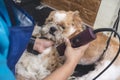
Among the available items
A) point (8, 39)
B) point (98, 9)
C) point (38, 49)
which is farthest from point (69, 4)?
point (8, 39)

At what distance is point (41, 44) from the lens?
1154mm

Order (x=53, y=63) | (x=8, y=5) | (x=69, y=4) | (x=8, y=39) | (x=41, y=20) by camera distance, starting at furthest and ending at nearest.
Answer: (x=69, y=4)
(x=41, y=20)
(x=53, y=63)
(x=8, y=5)
(x=8, y=39)

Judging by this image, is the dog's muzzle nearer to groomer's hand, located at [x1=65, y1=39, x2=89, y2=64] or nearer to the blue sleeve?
groomer's hand, located at [x1=65, y1=39, x2=89, y2=64]

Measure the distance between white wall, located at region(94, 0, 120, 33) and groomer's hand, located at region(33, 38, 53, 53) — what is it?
67 centimetres

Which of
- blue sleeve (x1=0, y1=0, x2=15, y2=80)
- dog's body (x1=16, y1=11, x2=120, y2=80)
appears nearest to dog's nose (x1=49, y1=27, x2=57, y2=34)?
dog's body (x1=16, y1=11, x2=120, y2=80)

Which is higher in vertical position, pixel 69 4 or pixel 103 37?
pixel 103 37

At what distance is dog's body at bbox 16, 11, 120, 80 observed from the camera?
1088 millimetres

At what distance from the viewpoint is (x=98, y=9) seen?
175 centimetres

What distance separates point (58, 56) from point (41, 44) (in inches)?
5.2

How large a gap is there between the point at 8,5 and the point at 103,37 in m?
0.57

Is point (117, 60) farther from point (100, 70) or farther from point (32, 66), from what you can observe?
point (32, 66)

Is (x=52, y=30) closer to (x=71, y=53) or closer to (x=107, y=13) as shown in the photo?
(x=71, y=53)

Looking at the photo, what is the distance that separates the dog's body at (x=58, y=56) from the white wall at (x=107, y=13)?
1.56 feet

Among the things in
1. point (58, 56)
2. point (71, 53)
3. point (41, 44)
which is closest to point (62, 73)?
point (71, 53)
